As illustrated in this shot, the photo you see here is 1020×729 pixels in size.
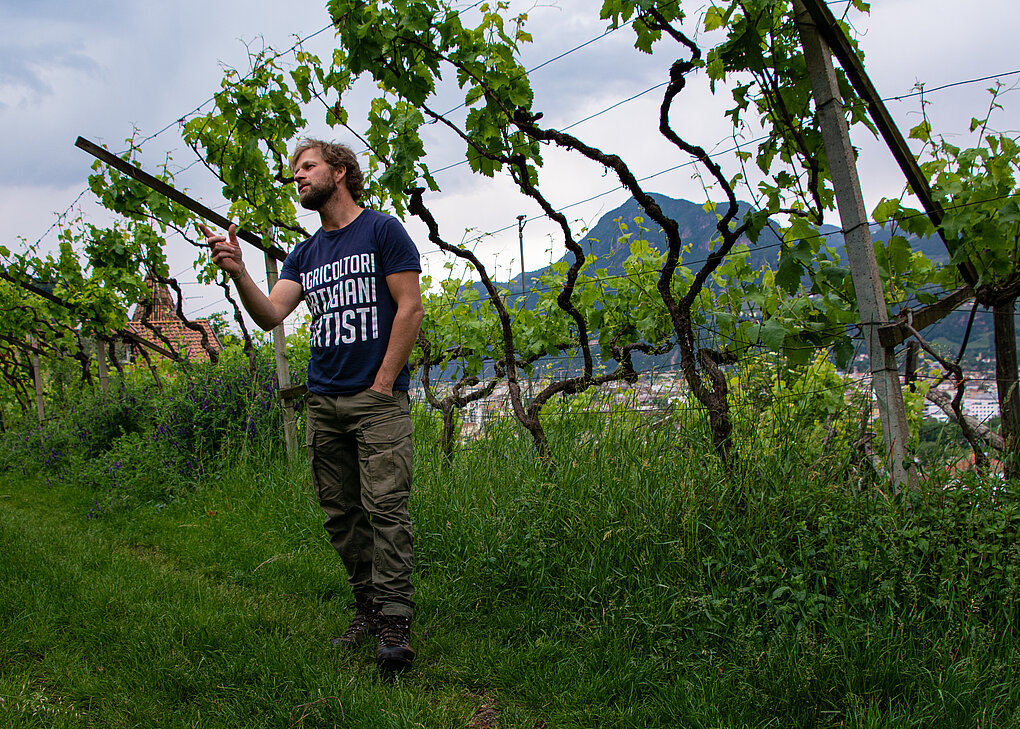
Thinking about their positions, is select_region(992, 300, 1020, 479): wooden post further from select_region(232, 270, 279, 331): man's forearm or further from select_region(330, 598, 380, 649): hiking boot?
select_region(232, 270, 279, 331): man's forearm

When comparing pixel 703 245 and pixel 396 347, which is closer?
pixel 396 347

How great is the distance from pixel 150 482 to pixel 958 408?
5527 millimetres

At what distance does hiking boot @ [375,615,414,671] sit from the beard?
1.60 m

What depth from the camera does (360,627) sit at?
2.80 metres

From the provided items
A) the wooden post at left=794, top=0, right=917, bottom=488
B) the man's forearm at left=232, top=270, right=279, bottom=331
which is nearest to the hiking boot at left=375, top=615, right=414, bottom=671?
the man's forearm at left=232, top=270, right=279, bottom=331

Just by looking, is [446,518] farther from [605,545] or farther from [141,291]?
[141,291]

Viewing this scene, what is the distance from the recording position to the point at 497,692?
241cm

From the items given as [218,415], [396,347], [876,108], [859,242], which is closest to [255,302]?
[396,347]

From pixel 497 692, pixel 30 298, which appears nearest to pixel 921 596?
pixel 497 692

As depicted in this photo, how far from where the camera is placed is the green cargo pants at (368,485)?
2.68m

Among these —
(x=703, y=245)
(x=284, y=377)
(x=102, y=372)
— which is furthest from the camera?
(x=102, y=372)

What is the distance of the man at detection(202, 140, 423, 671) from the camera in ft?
8.82

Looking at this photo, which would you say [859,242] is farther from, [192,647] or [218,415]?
[218,415]

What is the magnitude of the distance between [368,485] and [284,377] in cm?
333
